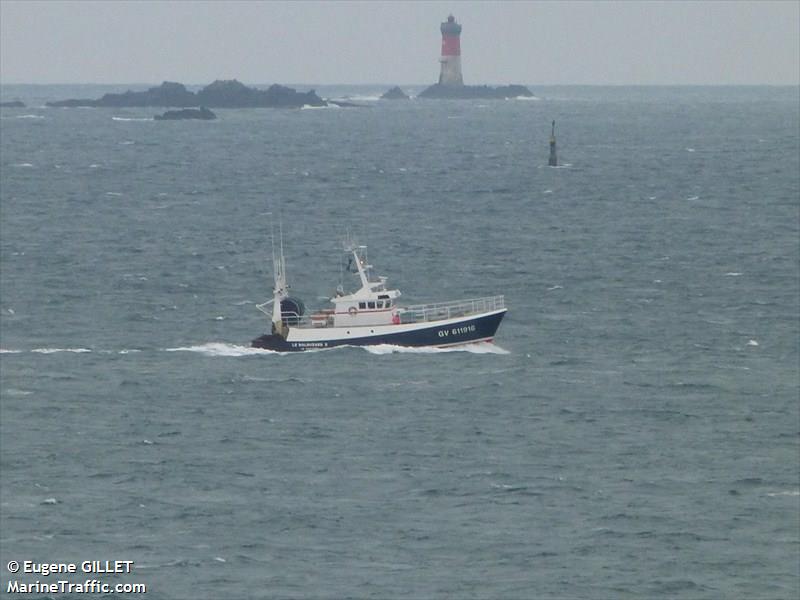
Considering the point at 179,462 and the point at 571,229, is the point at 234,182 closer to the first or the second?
the point at 571,229

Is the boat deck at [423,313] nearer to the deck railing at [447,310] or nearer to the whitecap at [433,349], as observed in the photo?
the deck railing at [447,310]

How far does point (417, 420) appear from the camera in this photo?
197ft

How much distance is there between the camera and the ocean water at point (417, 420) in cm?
4603

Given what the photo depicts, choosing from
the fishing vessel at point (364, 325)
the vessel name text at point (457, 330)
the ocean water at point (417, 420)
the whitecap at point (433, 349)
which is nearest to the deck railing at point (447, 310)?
the fishing vessel at point (364, 325)

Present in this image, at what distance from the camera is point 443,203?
14038 centimetres

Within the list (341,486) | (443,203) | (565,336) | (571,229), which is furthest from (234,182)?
(341,486)

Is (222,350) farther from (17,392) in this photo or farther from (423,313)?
(17,392)

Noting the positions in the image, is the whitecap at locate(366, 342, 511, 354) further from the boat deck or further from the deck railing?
the deck railing

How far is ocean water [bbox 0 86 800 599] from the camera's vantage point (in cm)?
4603

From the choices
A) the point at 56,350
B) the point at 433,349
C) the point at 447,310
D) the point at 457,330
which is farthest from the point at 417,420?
the point at 56,350

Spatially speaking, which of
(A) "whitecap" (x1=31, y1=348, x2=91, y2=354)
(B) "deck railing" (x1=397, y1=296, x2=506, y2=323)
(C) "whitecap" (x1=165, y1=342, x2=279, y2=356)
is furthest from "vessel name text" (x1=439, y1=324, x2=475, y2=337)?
(A) "whitecap" (x1=31, y1=348, x2=91, y2=354)

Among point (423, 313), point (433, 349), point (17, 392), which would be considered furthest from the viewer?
point (423, 313)

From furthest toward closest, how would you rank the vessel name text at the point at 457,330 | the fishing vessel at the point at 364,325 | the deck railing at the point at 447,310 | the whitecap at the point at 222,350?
the deck railing at the point at 447,310 < the vessel name text at the point at 457,330 < the fishing vessel at the point at 364,325 < the whitecap at the point at 222,350


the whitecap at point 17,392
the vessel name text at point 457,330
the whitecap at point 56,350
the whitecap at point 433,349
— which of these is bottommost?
the whitecap at point 17,392
